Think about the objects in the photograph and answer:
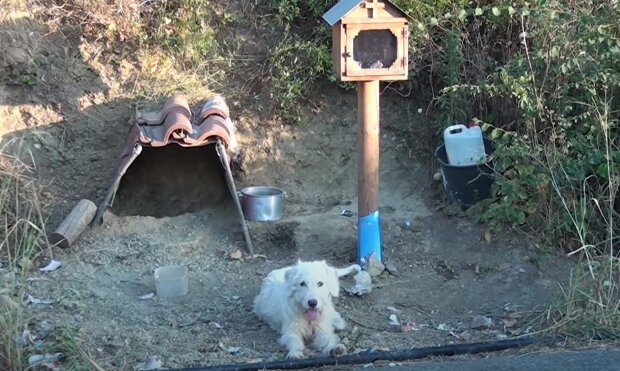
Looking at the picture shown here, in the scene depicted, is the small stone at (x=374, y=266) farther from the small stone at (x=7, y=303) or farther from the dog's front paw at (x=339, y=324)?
the small stone at (x=7, y=303)

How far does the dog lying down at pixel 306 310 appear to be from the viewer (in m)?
5.14

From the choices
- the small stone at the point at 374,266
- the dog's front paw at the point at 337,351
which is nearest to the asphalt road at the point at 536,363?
the dog's front paw at the point at 337,351

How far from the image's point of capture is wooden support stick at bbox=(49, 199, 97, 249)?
6.48 m

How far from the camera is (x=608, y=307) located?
5.20m

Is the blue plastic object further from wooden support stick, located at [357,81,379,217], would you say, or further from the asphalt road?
the asphalt road

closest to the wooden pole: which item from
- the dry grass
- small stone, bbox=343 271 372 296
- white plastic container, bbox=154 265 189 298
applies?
small stone, bbox=343 271 372 296

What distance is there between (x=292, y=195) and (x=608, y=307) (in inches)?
129

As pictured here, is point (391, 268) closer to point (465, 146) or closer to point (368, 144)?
point (368, 144)

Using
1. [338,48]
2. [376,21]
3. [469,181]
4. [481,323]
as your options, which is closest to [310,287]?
[481,323]

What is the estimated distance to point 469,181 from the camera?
6895 mm

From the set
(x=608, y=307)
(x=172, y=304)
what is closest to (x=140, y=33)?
(x=172, y=304)

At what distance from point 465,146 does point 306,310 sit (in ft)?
8.22

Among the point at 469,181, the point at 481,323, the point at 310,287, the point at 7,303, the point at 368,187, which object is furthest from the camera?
the point at 469,181

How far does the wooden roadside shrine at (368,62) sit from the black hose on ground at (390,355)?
1565 mm
